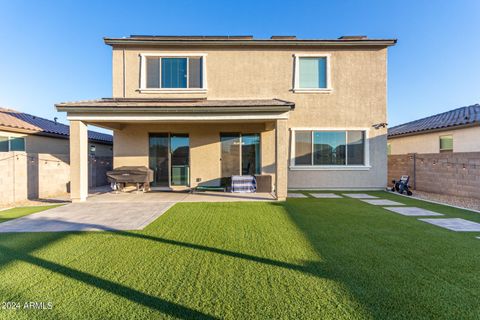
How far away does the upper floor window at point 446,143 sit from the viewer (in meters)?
12.7

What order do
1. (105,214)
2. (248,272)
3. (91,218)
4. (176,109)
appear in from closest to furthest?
1. (248,272)
2. (91,218)
3. (105,214)
4. (176,109)

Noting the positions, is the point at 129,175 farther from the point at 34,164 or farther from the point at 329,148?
the point at 329,148

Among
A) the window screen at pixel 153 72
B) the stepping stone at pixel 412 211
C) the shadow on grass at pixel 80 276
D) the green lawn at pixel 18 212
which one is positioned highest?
the window screen at pixel 153 72

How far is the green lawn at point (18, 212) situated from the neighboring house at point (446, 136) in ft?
59.3

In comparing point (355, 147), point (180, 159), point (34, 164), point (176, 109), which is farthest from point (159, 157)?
point (355, 147)

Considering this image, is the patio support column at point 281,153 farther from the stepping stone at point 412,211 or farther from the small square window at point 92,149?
the small square window at point 92,149

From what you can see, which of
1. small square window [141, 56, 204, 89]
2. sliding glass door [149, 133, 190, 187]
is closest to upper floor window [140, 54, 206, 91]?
small square window [141, 56, 204, 89]

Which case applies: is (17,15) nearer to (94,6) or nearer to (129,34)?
(94,6)

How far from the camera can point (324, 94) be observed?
1134 cm

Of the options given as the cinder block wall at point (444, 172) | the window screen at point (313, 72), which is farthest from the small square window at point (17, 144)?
the cinder block wall at point (444, 172)

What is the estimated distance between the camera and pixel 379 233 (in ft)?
16.4

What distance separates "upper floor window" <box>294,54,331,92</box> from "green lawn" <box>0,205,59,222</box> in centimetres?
1131

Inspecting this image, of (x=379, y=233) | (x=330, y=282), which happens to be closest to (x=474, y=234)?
(x=379, y=233)

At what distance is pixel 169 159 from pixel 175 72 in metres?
4.26
